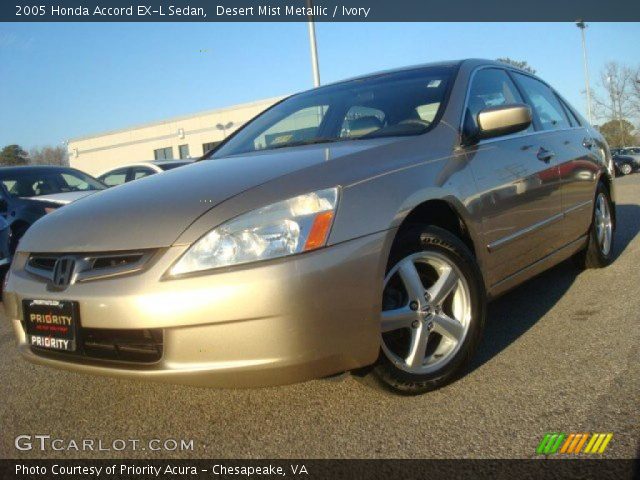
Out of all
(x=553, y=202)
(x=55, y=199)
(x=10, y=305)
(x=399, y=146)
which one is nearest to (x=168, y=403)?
(x=10, y=305)

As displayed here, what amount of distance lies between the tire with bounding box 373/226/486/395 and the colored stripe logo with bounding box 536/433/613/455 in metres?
0.55

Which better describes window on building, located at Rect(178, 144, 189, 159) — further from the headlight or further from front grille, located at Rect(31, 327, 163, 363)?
the headlight

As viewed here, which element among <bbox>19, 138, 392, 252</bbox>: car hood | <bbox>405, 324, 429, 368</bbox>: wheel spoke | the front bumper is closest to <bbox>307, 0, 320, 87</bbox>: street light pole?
<bbox>19, 138, 392, 252</bbox>: car hood

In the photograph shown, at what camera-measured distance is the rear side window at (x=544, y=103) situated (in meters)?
3.96

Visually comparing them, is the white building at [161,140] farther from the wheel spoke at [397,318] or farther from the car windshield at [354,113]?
the wheel spoke at [397,318]

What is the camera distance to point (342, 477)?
1917 mm

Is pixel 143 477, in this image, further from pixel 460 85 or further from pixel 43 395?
pixel 460 85

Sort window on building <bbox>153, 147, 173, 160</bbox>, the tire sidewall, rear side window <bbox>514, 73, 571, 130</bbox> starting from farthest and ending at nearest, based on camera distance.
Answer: window on building <bbox>153, 147, 173, 160</bbox> < the tire sidewall < rear side window <bbox>514, 73, 571, 130</bbox>

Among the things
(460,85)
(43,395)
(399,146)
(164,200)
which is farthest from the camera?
(460,85)

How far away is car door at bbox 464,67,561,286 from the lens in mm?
2930

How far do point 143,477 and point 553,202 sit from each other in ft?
9.10

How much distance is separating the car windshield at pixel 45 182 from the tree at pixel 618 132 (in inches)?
2017

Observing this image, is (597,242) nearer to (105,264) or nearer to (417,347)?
(417,347)

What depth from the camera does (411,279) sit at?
2432 millimetres
